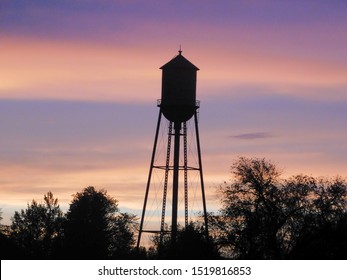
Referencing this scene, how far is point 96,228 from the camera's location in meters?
110

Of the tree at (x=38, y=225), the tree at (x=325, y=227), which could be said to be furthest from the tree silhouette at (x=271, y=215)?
the tree at (x=38, y=225)

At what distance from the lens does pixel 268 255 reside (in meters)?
75.3

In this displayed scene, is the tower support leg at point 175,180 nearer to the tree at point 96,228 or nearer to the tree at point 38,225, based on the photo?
the tree at point 96,228

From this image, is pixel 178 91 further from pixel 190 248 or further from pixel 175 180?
pixel 190 248

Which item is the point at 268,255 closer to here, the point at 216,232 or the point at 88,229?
the point at 216,232

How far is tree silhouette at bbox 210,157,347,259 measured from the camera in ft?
248

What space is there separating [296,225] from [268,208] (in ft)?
7.85

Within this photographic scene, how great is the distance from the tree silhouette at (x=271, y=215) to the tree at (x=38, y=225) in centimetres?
3899

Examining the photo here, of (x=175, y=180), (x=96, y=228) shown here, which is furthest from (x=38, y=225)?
(x=175, y=180)

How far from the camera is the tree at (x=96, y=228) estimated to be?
100938 millimetres

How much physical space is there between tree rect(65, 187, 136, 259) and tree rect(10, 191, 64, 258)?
327 centimetres

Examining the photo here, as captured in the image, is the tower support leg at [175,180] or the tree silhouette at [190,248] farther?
the tower support leg at [175,180]

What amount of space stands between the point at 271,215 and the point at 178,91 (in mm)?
11922
